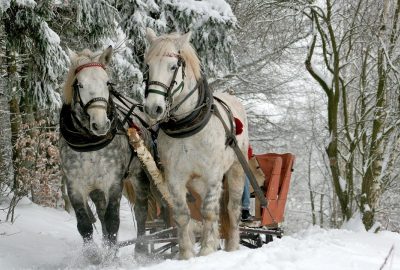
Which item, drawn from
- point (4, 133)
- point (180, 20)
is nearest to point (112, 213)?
point (180, 20)

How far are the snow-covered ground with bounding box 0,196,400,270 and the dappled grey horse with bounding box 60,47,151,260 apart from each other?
0.44 meters

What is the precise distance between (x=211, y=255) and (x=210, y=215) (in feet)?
2.25

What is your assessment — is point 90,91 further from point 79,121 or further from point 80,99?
point 79,121

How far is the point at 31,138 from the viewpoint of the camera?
8930 mm

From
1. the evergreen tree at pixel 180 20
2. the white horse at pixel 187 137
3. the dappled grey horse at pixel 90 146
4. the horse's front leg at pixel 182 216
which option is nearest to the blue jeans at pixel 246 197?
the white horse at pixel 187 137

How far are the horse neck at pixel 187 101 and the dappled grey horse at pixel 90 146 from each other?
2.04ft

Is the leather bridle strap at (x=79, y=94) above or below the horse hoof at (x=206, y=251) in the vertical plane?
above

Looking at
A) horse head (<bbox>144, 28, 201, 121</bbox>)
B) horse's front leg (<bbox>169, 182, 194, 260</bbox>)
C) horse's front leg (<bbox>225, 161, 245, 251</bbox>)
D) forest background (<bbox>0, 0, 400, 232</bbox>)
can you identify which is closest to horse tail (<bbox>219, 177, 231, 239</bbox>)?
horse's front leg (<bbox>225, 161, 245, 251</bbox>)

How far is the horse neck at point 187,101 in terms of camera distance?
462cm

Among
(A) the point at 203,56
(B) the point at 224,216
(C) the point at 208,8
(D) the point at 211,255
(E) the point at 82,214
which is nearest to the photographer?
(D) the point at 211,255

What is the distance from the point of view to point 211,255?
4094mm

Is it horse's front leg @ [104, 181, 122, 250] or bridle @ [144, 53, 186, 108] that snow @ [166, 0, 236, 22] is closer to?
bridle @ [144, 53, 186, 108]

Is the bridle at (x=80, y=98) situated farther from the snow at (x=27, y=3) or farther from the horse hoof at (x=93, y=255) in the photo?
the snow at (x=27, y=3)

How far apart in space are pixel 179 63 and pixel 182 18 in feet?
17.9
